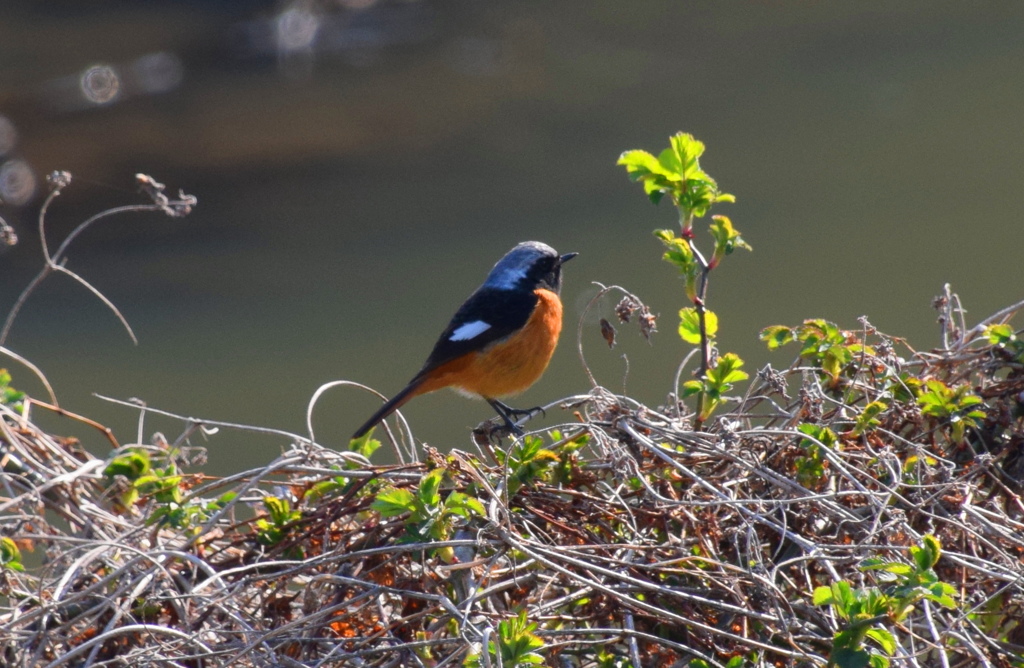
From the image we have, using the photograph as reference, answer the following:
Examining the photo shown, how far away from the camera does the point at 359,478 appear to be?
2.64 m

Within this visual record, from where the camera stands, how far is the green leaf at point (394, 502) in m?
2.36

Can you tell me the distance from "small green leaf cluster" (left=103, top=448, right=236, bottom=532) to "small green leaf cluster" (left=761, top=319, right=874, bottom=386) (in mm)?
1424

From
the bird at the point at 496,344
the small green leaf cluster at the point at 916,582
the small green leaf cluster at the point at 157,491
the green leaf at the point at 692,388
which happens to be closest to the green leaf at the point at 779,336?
the green leaf at the point at 692,388

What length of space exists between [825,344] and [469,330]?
2.16 metres

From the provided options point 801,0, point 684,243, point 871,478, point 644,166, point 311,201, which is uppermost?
point 801,0

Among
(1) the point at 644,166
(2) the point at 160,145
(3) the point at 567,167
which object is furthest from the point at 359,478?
(2) the point at 160,145

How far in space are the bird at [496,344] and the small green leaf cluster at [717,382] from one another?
6.19 ft

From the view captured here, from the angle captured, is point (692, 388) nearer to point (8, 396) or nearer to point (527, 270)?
point (8, 396)

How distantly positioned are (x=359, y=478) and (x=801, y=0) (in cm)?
1511

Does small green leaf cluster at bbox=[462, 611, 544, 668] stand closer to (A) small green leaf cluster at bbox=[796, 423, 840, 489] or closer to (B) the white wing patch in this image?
(A) small green leaf cluster at bbox=[796, 423, 840, 489]

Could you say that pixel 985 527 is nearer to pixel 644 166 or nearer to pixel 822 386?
pixel 822 386

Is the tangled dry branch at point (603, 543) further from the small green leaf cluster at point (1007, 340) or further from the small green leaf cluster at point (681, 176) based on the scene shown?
the small green leaf cluster at point (681, 176)

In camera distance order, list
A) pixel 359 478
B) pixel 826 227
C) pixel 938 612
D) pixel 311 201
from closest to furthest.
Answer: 1. pixel 938 612
2. pixel 359 478
3. pixel 826 227
4. pixel 311 201

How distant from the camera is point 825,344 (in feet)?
9.25
